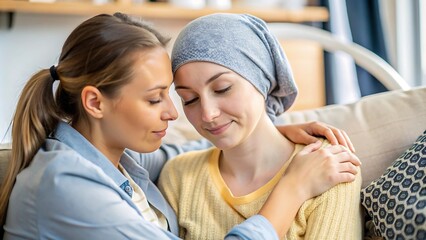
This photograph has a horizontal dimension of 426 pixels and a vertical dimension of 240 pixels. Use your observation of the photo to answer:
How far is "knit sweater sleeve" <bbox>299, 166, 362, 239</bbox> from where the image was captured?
1.36 m

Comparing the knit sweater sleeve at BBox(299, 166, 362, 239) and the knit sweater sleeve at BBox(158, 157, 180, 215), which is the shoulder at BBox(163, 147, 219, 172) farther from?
the knit sweater sleeve at BBox(299, 166, 362, 239)

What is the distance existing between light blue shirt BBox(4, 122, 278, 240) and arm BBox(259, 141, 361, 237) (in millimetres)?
57

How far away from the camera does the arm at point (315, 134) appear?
1525 millimetres

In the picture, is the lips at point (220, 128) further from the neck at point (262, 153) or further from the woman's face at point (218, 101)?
the neck at point (262, 153)

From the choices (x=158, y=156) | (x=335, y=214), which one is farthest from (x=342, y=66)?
(x=335, y=214)

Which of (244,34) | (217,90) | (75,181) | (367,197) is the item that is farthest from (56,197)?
(367,197)

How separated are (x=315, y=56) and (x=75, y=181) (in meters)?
2.34

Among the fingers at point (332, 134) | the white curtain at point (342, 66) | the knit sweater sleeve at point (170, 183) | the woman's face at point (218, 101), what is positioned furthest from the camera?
the white curtain at point (342, 66)

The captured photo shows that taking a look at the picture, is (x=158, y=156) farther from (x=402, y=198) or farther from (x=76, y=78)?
(x=402, y=198)

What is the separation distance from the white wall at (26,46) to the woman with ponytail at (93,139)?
1.53 meters

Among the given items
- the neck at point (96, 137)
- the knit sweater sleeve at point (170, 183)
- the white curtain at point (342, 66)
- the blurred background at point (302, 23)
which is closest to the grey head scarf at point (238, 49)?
the neck at point (96, 137)

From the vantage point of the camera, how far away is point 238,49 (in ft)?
4.70

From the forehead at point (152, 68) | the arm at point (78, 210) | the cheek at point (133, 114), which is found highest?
the forehead at point (152, 68)

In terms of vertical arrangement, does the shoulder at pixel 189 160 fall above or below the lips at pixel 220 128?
below
